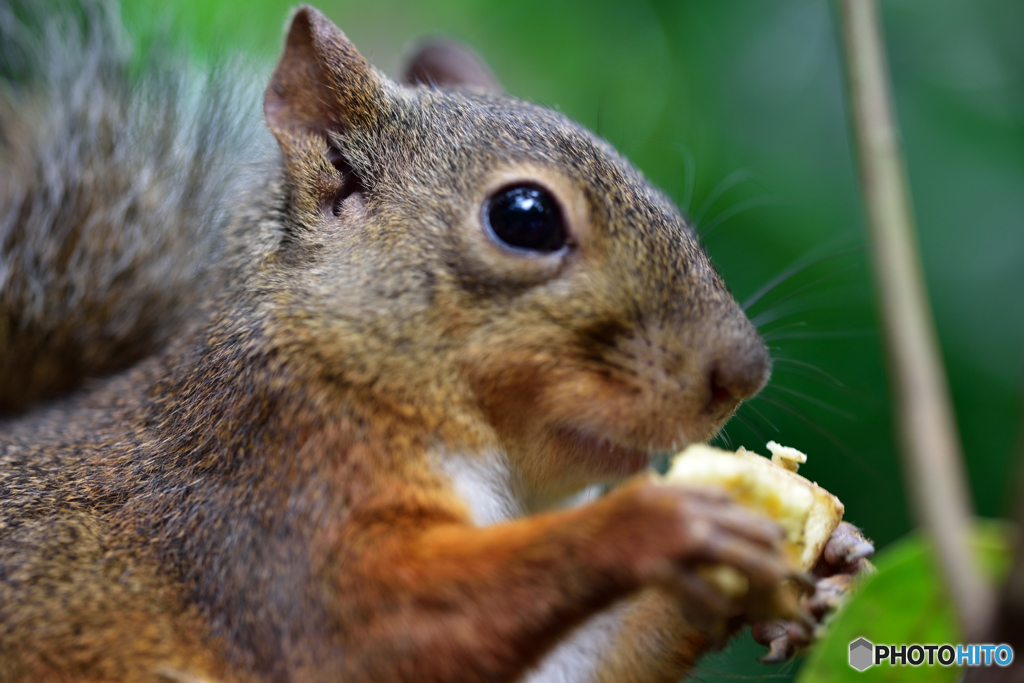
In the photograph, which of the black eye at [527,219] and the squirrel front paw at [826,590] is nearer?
the squirrel front paw at [826,590]

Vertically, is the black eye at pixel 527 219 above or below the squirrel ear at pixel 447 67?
below

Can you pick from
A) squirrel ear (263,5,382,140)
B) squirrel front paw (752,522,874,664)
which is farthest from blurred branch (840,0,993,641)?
squirrel ear (263,5,382,140)

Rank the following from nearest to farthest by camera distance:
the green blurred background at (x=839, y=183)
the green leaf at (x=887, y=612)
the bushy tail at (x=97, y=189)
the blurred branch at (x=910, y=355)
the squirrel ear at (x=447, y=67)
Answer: the blurred branch at (x=910, y=355), the green leaf at (x=887, y=612), the bushy tail at (x=97, y=189), the squirrel ear at (x=447, y=67), the green blurred background at (x=839, y=183)

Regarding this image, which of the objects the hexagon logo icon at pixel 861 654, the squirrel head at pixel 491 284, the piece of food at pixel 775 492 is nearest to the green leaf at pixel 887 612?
the hexagon logo icon at pixel 861 654

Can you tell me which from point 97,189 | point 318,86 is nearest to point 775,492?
point 318,86

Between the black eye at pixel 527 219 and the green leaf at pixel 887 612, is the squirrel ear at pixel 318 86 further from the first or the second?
the green leaf at pixel 887 612

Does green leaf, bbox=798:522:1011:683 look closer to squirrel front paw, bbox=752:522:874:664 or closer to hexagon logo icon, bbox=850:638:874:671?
hexagon logo icon, bbox=850:638:874:671

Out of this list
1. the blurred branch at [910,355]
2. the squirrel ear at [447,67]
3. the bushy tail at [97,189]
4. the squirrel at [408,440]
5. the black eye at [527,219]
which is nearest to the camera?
the blurred branch at [910,355]
